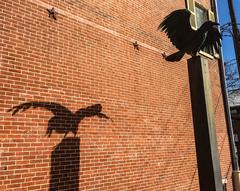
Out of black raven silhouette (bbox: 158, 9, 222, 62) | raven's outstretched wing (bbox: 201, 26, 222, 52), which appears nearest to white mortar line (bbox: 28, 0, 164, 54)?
black raven silhouette (bbox: 158, 9, 222, 62)

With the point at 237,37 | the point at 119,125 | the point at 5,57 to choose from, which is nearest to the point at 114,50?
the point at 119,125

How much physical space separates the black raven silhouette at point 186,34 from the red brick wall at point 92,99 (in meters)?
2.28

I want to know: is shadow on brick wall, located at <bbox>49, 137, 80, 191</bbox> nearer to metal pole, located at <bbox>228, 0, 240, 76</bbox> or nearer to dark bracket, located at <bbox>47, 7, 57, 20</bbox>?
dark bracket, located at <bbox>47, 7, 57, 20</bbox>

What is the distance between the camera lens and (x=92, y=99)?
7.07 metres

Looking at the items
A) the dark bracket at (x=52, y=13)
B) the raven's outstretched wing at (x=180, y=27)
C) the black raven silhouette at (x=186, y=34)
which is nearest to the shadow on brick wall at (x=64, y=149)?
the dark bracket at (x=52, y=13)

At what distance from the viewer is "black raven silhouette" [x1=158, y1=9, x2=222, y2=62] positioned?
17.5ft

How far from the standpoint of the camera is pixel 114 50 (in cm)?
804

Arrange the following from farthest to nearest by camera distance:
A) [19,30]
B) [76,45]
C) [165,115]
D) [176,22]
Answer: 1. [165,115]
2. [76,45]
3. [19,30]
4. [176,22]

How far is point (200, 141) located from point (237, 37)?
26.0 ft

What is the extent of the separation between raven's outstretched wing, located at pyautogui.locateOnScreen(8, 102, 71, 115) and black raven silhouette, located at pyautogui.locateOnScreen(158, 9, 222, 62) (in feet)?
7.43

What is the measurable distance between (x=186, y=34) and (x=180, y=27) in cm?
15

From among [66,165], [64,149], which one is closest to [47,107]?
[64,149]

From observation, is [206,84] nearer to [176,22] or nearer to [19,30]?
[176,22]

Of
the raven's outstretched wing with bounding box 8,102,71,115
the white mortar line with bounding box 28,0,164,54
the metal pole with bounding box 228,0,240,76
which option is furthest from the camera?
the metal pole with bounding box 228,0,240,76
